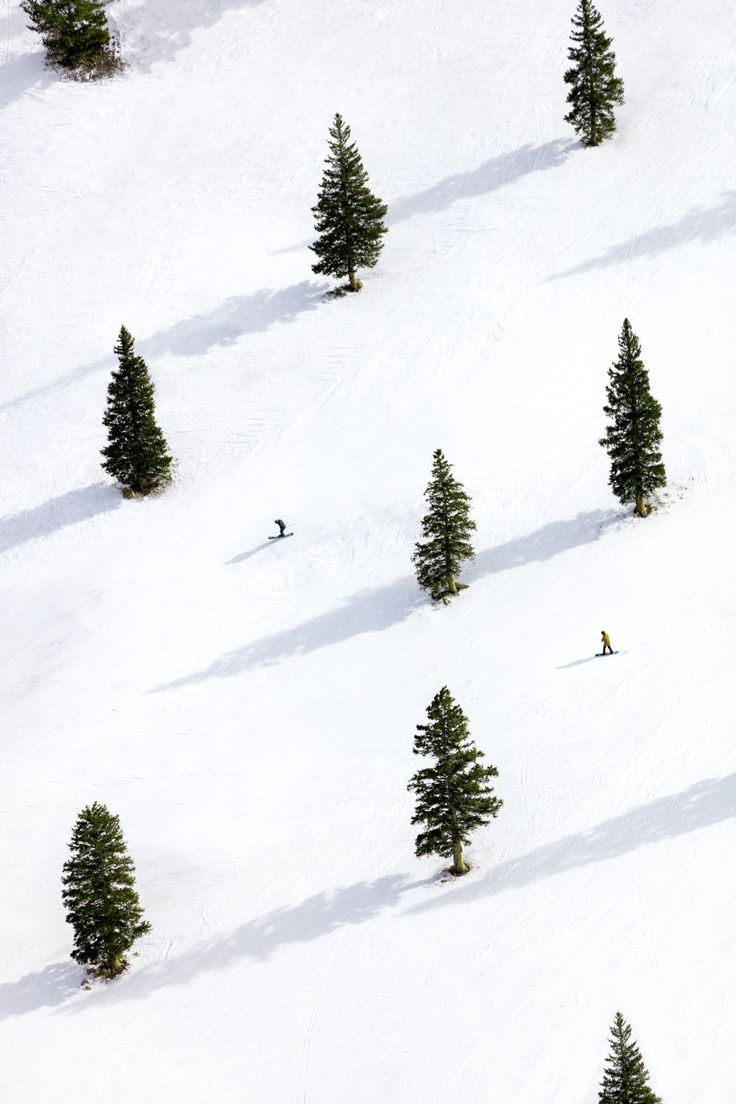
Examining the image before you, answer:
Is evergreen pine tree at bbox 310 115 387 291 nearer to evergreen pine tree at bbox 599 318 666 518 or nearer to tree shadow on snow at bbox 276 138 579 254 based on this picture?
tree shadow on snow at bbox 276 138 579 254

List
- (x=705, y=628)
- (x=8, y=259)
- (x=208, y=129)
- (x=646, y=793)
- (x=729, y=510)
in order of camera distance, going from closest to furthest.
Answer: (x=646, y=793)
(x=705, y=628)
(x=729, y=510)
(x=8, y=259)
(x=208, y=129)

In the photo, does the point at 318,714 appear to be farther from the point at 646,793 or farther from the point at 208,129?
the point at 208,129

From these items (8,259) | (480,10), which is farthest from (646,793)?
(480,10)

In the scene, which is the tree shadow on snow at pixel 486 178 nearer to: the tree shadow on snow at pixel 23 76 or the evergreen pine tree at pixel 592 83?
the evergreen pine tree at pixel 592 83

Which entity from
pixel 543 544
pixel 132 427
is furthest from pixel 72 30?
pixel 543 544

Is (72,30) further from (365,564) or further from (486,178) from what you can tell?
(365,564)
